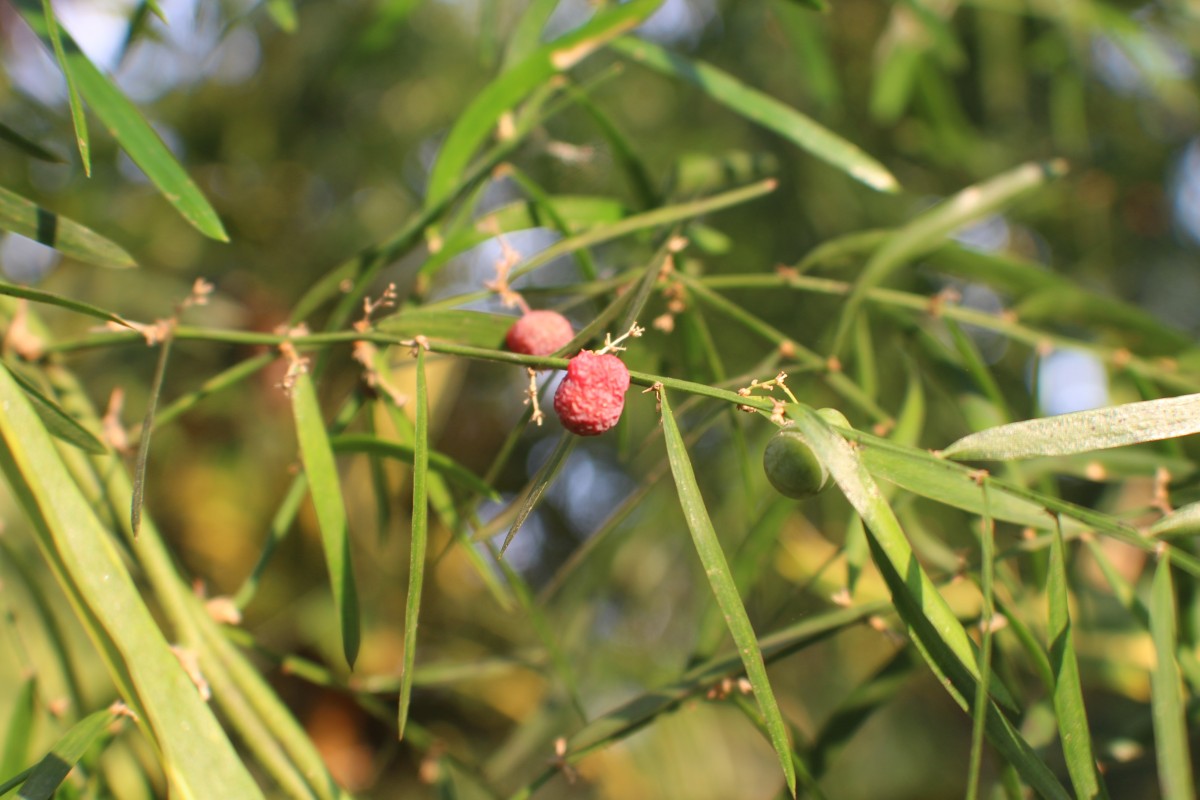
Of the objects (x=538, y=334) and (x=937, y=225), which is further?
(x=937, y=225)

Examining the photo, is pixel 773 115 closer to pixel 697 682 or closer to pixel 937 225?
pixel 937 225

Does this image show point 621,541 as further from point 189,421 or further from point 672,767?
point 189,421

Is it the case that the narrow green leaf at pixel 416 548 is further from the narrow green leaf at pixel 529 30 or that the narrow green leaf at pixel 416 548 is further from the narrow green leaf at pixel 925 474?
the narrow green leaf at pixel 529 30

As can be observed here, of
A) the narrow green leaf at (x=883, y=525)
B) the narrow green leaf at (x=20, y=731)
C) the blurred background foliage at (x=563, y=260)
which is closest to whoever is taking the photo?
the narrow green leaf at (x=883, y=525)

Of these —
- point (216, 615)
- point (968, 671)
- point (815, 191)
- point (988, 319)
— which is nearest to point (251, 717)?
point (216, 615)

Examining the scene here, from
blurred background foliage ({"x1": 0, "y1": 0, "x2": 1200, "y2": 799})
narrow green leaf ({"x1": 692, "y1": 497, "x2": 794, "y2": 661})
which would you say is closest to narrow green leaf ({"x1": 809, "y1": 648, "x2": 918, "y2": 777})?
narrow green leaf ({"x1": 692, "y1": 497, "x2": 794, "y2": 661})

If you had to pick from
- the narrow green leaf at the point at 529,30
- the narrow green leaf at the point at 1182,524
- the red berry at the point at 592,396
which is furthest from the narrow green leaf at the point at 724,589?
the narrow green leaf at the point at 529,30

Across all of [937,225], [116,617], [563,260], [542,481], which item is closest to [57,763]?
[116,617]

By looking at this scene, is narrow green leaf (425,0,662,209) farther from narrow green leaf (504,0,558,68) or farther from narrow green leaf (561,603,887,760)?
narrow green leaf (561,603,887,760)
